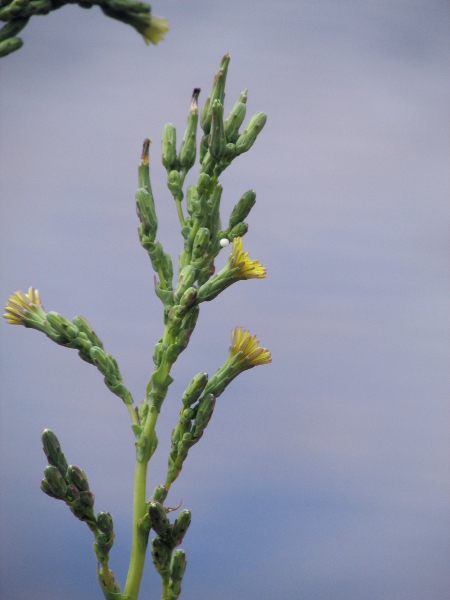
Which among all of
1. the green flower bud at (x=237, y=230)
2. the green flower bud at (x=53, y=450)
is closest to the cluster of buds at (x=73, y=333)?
the green flower bud at (x=53, y=450)

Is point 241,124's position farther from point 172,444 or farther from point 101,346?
point 172,444

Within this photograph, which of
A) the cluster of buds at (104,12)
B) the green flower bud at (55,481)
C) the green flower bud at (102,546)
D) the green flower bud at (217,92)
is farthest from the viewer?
the green flower bud at (217,92)

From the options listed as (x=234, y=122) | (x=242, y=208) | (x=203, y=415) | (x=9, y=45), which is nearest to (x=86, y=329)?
(x=203, y=415)

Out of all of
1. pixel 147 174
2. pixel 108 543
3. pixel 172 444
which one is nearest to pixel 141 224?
pixel 147 174

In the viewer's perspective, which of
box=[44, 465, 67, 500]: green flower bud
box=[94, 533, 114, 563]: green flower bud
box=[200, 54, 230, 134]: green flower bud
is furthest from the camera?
box=[200, 54, 230, 134]: green flower bud

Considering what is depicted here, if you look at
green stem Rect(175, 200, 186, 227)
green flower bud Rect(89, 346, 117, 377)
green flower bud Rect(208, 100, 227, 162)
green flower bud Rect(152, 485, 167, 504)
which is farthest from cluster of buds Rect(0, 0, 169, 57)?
green flower bud Rect(152, 485, 167, 504)

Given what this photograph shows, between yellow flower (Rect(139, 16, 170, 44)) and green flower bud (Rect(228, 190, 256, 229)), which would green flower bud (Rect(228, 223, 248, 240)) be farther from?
yellow flower (Rect(139, 16, 170, 44))

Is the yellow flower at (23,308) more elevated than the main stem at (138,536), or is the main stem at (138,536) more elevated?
the yellow flower at (23,308)

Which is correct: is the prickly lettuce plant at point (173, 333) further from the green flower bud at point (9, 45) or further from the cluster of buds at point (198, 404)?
the green flower bud at point (9, 45)
